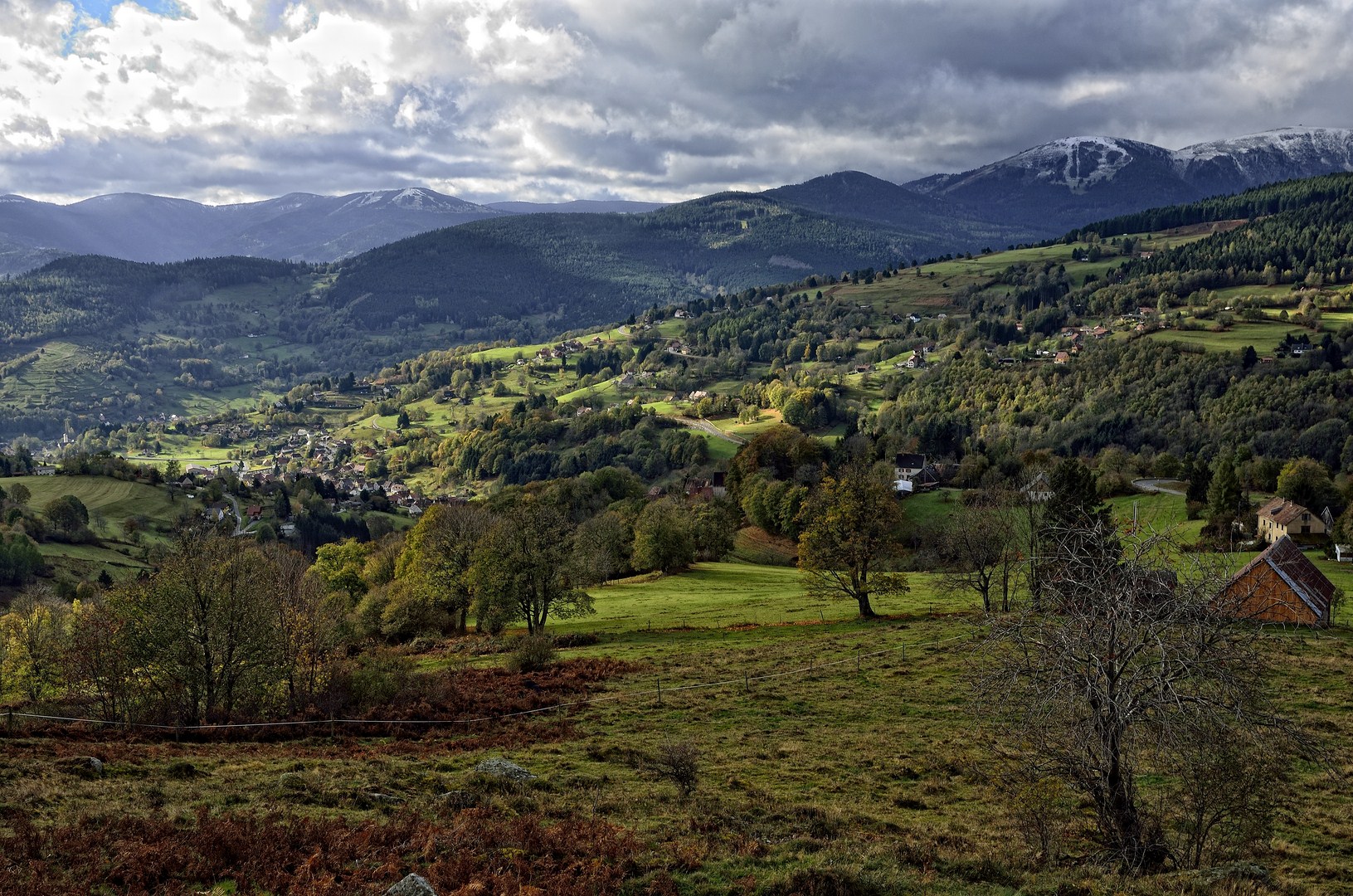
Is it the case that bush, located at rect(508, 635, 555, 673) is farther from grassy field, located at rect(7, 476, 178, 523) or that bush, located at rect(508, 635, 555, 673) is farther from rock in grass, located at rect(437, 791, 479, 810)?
grassy field, located at rect(7, 476, 178, 523)

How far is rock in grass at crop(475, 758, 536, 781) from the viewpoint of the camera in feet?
75.8

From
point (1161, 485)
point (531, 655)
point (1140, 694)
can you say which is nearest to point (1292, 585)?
point (1140, 694)

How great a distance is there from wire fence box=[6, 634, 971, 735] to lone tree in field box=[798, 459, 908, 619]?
1106 centimetres

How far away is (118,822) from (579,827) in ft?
30.4

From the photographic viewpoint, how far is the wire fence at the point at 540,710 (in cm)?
2994

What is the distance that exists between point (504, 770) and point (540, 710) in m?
10.4

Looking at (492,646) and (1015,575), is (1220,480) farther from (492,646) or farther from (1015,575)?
(492,646)

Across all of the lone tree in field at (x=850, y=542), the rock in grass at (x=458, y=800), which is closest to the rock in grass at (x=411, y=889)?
the rock in grass at (x=458, y=800)

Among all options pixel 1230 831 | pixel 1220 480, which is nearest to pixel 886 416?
pixel 1220 480

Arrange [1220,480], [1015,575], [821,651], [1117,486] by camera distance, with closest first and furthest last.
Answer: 1. [821,651]
2. [1015,575]
3. [1220,480]
4. [1117,486]

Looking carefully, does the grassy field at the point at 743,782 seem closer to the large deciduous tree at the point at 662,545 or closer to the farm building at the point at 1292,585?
the farm building at the point at 1292,585

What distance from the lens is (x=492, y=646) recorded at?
5134cm

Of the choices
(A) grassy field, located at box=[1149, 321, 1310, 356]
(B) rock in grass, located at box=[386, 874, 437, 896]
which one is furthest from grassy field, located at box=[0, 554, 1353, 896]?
(A) grassy field, located at box=[1149, 321, 1310, 356]

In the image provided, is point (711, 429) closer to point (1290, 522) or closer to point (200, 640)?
point (1290, 522)
